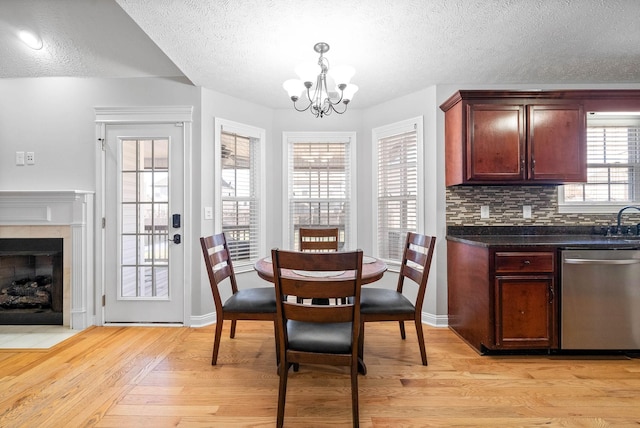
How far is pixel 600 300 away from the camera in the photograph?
92.7 inches

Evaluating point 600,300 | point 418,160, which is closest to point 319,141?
point 418,160

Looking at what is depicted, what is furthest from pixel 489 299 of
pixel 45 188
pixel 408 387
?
pixel 45 188

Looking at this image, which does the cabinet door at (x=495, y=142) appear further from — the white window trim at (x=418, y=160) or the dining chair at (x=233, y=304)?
the dining chair at (x=233, y=304)

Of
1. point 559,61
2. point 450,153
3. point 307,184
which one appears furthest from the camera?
point 307,184

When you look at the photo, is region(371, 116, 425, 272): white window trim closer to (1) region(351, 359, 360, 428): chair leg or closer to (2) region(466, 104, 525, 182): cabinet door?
(2) region(466, 104, 525, 182): cabinet door

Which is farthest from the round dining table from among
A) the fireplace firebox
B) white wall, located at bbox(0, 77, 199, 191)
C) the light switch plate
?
the fireplace firebox

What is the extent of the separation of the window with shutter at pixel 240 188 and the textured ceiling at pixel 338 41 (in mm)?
431

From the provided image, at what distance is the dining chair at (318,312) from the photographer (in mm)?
1488

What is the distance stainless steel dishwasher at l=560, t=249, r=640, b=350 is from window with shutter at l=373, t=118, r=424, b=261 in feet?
4.22

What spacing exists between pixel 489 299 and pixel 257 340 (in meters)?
1.91

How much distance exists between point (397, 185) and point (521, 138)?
1.20 metres

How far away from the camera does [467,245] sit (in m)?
2.68

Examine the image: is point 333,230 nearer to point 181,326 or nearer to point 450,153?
point 450,153

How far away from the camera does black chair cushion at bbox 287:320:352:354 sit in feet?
5.27
